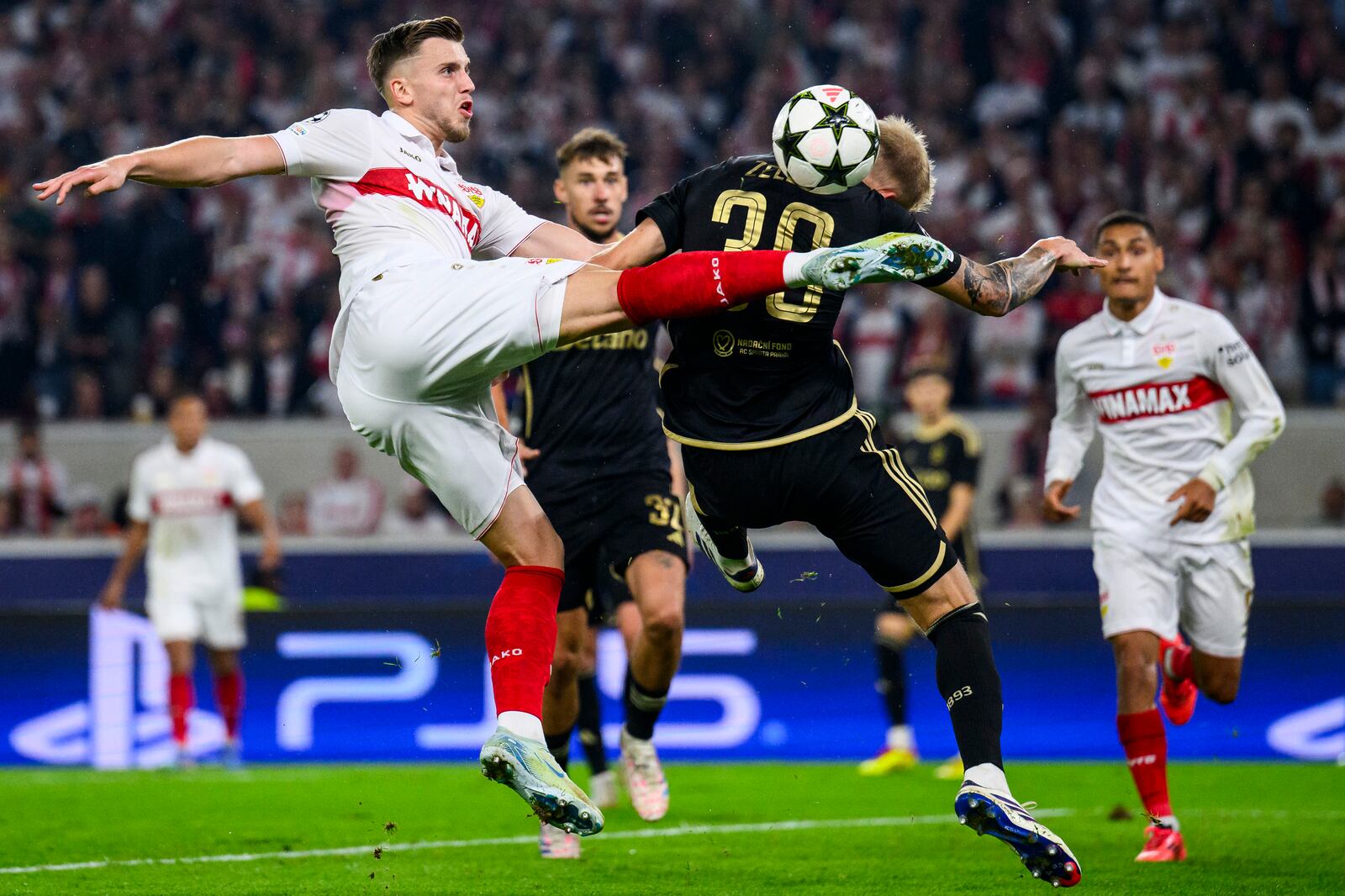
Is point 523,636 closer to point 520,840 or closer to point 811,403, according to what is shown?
point 811,403

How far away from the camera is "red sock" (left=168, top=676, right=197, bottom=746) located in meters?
11.3

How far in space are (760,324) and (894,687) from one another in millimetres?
5707

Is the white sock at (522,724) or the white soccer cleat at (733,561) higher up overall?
the white soccer cleat at (733,561)

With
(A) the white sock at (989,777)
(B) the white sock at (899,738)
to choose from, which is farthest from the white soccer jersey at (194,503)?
(A) the white sock at (989,777)

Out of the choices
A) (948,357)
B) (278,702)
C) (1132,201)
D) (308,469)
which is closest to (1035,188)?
(1132,201)

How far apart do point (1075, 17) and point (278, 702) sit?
1034 centimetres

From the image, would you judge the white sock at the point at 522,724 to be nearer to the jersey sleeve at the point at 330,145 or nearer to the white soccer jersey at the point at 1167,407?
the jersey sleeve at the point at 330,145

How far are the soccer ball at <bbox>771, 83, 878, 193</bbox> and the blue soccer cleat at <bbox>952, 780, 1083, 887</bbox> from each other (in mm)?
1949

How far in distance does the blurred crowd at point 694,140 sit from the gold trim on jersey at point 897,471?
7325 millimetres

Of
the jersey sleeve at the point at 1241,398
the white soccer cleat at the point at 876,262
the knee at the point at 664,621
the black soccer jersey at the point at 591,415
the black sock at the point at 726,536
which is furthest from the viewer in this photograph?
the black soccer jersey at the point at 591,415

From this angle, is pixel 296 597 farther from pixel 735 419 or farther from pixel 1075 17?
pixel 1075 17

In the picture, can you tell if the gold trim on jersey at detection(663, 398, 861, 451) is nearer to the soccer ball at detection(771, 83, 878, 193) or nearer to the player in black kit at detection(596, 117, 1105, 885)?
the player in black kit at detection(596, 117, 1105, 885)

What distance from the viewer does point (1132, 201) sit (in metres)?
14.9

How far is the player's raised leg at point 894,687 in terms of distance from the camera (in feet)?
34.4
